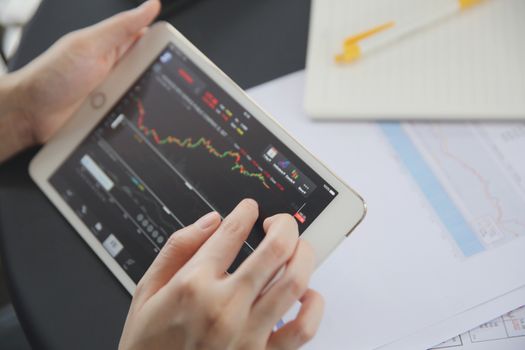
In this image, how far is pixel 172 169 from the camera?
59 cm

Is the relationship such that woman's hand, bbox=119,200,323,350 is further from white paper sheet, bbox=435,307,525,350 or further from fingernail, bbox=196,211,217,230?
white paper sheet, bbox=435,307,525,350

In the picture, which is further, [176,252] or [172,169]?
[172,169]

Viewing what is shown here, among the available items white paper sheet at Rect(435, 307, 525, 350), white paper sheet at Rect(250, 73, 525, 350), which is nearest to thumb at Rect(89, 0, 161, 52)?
white paper sheet at Rect(250, 73, 525, 350)

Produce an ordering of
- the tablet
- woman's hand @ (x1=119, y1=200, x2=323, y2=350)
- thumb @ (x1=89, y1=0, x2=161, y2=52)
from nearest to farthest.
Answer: woman's hand @ (x1=119, y1=200, x2=323, y2=350)
the tablet
thumb @ (x1=89, y1=0, x2=161, y2=52)

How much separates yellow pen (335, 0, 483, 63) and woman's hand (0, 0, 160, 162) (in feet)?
0.85

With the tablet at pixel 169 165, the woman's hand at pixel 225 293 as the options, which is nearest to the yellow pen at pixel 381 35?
the tablet at pixel 169 165

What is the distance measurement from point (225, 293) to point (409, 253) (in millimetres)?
250

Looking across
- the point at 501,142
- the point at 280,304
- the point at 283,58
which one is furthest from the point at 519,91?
the point at 280,304

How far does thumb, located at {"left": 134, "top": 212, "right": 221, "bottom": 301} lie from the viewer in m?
0.48

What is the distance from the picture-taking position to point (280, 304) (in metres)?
0.43

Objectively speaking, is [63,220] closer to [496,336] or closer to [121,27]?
[121,27]

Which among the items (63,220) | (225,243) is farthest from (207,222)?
(63,220)

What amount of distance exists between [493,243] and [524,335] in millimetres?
103

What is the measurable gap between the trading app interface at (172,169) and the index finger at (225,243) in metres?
0.07
